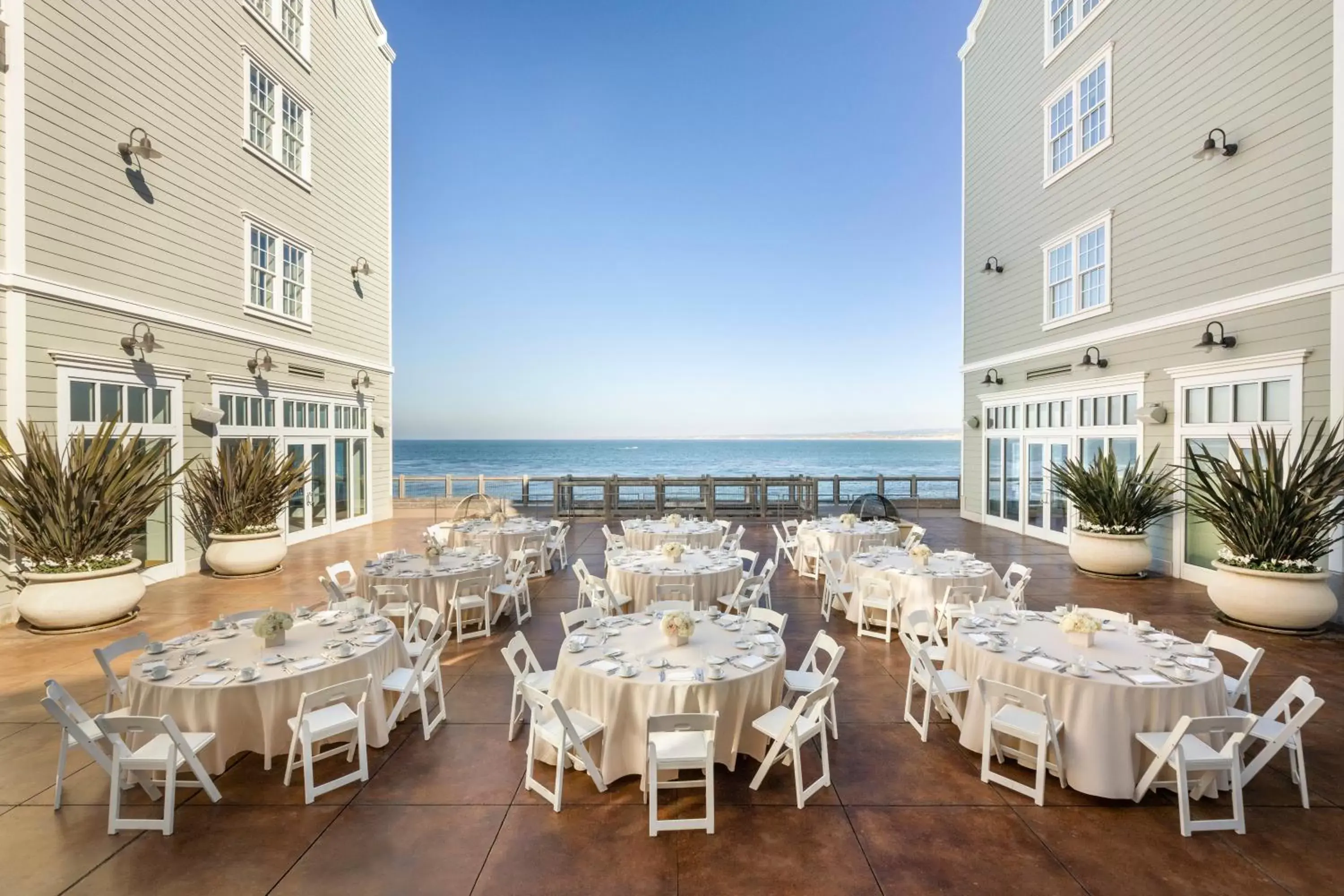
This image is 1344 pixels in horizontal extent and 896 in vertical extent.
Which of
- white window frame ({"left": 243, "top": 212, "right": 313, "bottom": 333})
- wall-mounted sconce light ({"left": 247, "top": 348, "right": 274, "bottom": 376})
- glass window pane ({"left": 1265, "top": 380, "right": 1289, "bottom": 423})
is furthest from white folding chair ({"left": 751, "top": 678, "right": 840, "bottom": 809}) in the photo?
white window frame ({"left": 243, "top": 212, "right": 313, "bottom": 333})

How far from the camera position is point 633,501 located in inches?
759

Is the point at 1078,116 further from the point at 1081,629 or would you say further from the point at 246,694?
the point at 246,694

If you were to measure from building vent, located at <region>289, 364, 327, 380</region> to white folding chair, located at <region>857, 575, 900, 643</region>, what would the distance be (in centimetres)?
1275

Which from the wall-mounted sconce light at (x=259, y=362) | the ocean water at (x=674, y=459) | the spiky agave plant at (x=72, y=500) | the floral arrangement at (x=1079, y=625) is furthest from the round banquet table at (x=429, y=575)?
the ocean water at (x=674, y=459)

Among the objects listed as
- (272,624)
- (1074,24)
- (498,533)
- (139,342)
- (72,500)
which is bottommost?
(498,533)

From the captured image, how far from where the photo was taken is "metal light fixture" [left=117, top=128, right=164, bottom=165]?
9.20m

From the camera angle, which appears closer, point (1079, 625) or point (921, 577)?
point (1079, 625)

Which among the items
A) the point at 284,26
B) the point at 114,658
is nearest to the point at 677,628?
the point at 114,658

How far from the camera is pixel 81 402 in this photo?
8.63 meters

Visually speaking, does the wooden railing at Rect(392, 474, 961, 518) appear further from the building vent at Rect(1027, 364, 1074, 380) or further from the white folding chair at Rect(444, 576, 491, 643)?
the white folding chair at Rect(444, 576, 491, 643)

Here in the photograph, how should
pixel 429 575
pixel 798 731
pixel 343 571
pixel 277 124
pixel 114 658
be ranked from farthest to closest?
pixel 277 124
pixel 343 571
pixel 429 575
pixel 114 658
pixel 798 731

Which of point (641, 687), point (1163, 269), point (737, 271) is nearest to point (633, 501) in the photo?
point (1163, 269)

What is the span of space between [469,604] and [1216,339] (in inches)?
453

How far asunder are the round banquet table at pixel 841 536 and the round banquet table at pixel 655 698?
580cm
